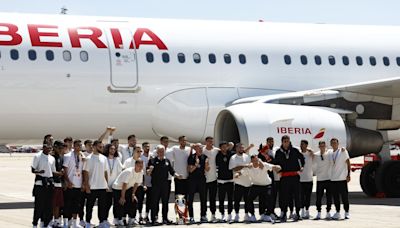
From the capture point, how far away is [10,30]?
20375 mm

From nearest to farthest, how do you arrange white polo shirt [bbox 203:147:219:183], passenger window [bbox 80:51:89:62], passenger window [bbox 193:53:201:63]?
white polo shirt [bbox 203:147:219:183] → passenger window [bbox 80:51:89:62] → passenger window [bbox 193:53:201:63]

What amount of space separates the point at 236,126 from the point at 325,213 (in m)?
3.36

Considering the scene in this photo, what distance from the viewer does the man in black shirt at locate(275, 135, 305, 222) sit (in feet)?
56.7

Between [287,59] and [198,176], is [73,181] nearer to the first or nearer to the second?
[198,176]

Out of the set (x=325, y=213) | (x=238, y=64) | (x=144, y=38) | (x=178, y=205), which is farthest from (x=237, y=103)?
(x=178, y=205)

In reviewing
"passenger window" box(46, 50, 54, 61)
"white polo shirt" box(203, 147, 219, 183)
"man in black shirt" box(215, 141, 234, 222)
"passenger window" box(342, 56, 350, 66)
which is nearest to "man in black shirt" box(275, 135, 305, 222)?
"man in black shirt" box(215, 141, 234, 222)

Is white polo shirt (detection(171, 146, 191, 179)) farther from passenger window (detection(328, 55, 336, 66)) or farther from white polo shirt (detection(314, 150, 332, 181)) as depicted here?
passenger window (detection(328, 55, 336, 66))

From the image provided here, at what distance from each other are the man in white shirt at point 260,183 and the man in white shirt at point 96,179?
8.35ft

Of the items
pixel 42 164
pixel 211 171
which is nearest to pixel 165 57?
pixel 211 171

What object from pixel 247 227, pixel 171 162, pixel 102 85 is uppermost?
pixel 102 85

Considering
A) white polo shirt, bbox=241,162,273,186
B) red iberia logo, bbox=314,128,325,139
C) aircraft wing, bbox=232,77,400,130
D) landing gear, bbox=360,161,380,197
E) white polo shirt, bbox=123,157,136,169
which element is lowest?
landing gear, bbox=360,161,380,197

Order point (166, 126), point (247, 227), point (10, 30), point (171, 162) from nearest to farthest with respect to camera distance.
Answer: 1. point (247, 227)
2. point (171, 162)
3. point (10, 30)
4. point (166, 126)

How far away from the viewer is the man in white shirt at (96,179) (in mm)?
15664

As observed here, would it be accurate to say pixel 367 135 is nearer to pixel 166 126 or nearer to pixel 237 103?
pixel 237 103
